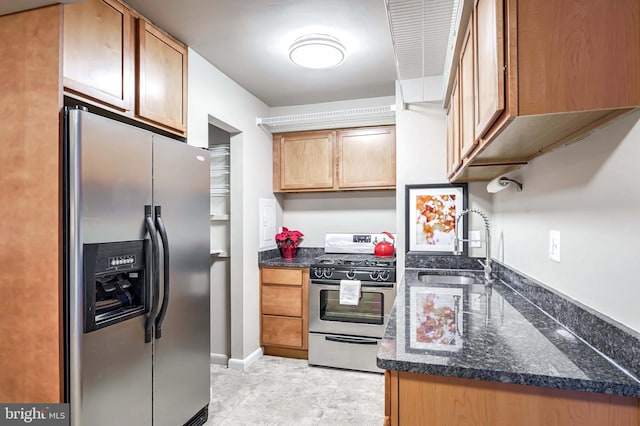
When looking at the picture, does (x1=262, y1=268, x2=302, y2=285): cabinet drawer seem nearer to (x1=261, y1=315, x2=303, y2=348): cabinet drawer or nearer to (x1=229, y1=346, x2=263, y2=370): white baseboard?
(x1=261, y1=315, x2=303, y2=348): cabinet drawer

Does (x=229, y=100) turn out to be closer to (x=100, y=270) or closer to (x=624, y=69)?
(x=100, y=270)

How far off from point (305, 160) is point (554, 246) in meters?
2.61

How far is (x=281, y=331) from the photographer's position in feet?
11.0

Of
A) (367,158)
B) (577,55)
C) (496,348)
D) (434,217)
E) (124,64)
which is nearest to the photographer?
(577,55)

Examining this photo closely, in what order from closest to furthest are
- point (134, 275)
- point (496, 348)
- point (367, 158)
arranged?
point (496, 348)
point (134, 275)
point (367, 158)

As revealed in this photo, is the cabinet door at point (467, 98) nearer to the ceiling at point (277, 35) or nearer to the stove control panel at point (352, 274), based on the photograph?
the ceiling at point (277, 35)

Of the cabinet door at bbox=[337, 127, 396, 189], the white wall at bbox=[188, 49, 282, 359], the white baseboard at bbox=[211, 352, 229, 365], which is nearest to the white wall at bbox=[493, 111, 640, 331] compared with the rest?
the cabinet door at bbox=[337, 127, 396, 189]

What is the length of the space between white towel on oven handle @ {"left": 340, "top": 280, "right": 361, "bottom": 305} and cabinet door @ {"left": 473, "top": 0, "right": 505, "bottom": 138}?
1920 millimetres

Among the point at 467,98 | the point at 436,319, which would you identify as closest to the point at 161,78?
the point at 467,98

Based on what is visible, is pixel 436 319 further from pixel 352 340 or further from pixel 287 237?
pixel 287 237

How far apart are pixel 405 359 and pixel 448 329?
0.35 metres

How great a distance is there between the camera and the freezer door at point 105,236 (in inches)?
55.4

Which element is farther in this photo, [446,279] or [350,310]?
[350,310]

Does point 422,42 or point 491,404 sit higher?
point 422,42
